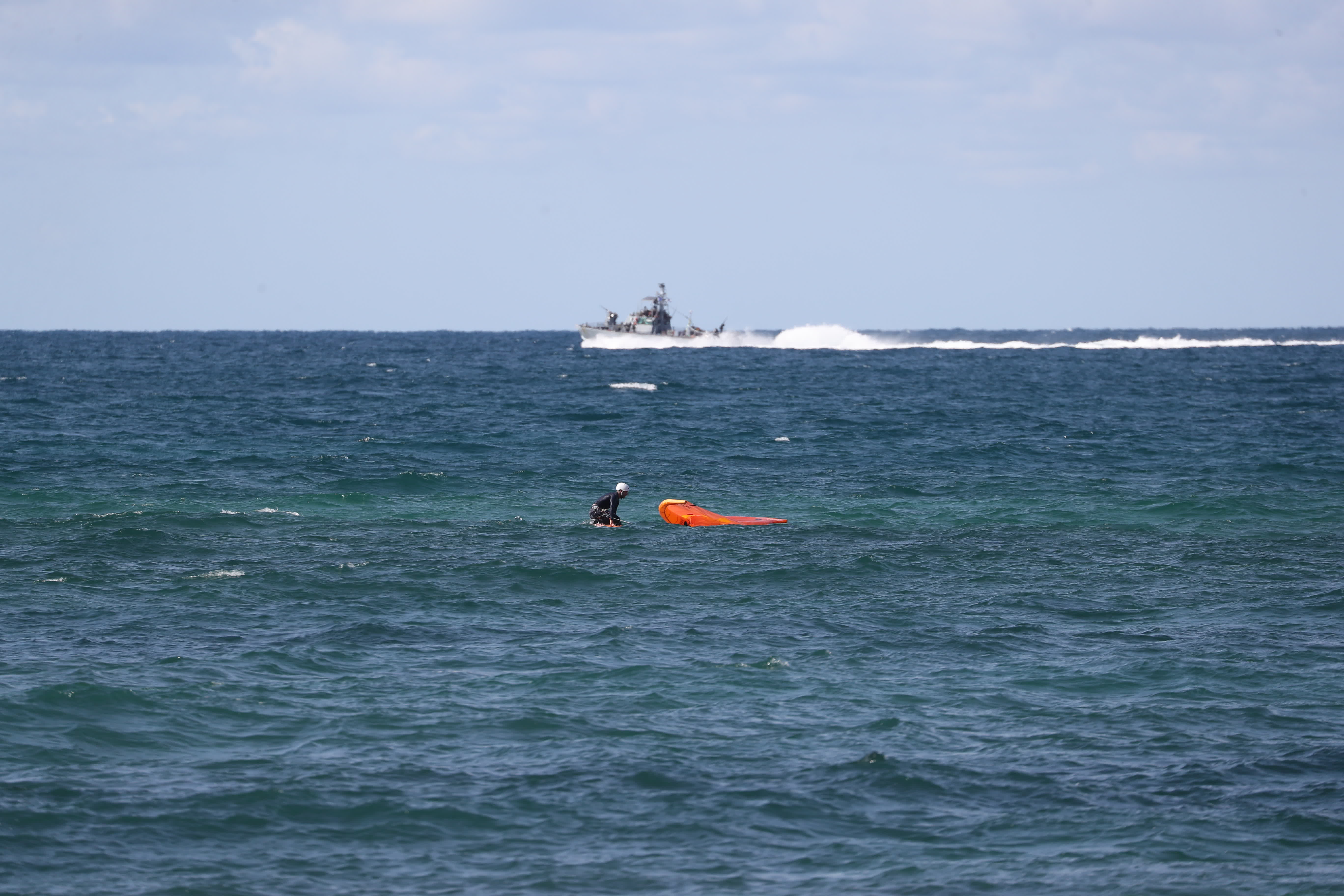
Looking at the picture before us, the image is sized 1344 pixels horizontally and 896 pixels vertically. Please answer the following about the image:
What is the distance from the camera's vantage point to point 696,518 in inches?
1375

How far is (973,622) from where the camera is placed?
24.1 m

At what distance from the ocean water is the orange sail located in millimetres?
557

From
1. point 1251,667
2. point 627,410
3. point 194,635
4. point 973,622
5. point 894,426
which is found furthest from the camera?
point 627,410

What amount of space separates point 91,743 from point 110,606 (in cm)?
791

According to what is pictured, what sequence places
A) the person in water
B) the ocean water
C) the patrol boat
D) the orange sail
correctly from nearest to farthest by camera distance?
the ocean water → the person in water → the orange sail → the patrol boat

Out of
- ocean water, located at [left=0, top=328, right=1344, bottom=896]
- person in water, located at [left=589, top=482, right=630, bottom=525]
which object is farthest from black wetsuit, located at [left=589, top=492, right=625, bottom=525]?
ocean water, located at [left=0, top=328, right=1344, bottom=896]

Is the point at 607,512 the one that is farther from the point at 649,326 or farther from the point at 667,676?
the point at 649,326

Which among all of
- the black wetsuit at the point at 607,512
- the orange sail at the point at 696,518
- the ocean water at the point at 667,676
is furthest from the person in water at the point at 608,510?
the orange sail at the point at 696,518

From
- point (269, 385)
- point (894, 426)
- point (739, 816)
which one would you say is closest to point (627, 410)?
point (894, 426)

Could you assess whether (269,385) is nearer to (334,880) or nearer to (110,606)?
(110,606)

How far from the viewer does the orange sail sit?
34.8m

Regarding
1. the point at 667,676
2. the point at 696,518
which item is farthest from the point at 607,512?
the point at 667,676

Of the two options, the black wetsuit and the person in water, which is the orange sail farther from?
the black wetsuit

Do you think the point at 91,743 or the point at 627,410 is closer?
the point at 91,743
